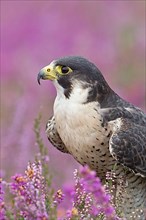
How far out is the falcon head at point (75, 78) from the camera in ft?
18.4

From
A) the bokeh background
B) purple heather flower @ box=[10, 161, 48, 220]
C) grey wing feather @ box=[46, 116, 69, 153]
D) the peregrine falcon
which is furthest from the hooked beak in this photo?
purple heather flower @ box=[10, 161, 48, 220]

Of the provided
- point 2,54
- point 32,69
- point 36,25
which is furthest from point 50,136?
A: point 36,25

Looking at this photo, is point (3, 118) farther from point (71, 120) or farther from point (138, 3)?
point (138, 3)

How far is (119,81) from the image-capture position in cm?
1217

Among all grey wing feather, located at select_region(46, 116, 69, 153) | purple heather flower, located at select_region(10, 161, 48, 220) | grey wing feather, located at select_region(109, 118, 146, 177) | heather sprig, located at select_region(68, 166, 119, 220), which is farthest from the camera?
grey wing feather, located at select_region(46, 116, 69, 153)

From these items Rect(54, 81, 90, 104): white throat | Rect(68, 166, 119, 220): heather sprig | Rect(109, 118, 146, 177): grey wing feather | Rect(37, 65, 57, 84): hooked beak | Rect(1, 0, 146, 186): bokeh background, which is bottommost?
Rect(68, 166, 119, 220): heather sprig

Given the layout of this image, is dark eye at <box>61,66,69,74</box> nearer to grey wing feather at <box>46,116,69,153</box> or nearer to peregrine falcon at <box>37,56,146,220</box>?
peregrine falcon at <box>37,56,146,220</box>

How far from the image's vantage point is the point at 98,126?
5.52m

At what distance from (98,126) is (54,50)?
347 inches

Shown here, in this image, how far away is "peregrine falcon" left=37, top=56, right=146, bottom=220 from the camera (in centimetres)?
548

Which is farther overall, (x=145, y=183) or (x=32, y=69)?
(x=32, y=69)

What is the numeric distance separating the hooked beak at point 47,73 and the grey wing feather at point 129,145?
17.5 inches

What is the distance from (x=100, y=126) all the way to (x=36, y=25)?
10.5 meters

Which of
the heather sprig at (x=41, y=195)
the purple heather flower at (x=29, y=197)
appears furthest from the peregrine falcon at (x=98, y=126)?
the purple heather flower at (x=29, y=197)
